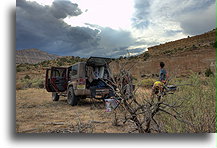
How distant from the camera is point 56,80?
7.22 metres

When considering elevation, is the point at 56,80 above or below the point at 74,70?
below

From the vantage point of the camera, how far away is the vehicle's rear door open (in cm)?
716

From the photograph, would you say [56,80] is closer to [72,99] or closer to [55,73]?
[55,73]

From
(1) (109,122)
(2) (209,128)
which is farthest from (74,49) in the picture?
(2) (209,128)

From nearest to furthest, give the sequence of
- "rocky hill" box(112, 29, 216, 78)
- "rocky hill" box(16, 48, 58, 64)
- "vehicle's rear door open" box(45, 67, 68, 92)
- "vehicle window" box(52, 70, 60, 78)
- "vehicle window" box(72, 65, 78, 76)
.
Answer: "rocky hill" box(112, 29, 216, 78) < "rocky hill" box(16, 48, 58, 64) < "vehicle window" box(72, 65, 78, 76) < "vehicle's rear door open" box(45, 67, 68, 92) < "vehicle window" box(52, 70, 60, 78)

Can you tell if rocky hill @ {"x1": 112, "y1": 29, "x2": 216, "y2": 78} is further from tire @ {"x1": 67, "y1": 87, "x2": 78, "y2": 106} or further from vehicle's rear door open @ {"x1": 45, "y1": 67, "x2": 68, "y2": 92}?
vehicle's rear door open @ {"x1": 45, "y1": 67, "x2": 68, "y2": 92}

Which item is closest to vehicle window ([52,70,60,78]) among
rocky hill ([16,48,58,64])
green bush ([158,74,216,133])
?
rocky hill ([16,48,58,64])

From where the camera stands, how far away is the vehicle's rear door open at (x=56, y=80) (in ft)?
23.5

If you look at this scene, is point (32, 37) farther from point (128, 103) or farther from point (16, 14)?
point (128, 103)

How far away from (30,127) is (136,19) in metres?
2.88

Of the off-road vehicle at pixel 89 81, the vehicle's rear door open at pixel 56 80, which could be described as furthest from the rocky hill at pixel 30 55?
the vehicle's rear door open at pixel 56 80

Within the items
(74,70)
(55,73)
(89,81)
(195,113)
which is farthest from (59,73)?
(195,113)

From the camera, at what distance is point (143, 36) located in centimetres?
369

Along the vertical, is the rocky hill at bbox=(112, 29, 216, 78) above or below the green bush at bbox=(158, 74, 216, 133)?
above
